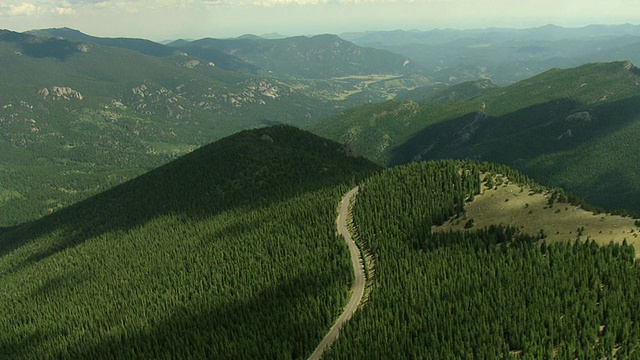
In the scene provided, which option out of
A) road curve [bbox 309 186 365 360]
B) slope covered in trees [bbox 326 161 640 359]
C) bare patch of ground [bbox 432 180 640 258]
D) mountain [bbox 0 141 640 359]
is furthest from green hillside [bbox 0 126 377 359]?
bare patch of ground [bbox 432 180 640 258]

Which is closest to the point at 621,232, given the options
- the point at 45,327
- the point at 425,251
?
the point at 425,251

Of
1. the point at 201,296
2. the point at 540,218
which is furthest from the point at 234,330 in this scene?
the point at 540,218

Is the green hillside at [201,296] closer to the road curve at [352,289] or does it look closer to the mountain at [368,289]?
the mountain at [368,289]

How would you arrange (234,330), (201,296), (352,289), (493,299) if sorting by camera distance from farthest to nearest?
(201,296)
(352,289)
(234,330)
(493,299)

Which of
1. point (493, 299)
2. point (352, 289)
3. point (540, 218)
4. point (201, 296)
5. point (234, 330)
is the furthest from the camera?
point (201, 296)

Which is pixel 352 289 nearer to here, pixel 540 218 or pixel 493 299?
pixel 493 299

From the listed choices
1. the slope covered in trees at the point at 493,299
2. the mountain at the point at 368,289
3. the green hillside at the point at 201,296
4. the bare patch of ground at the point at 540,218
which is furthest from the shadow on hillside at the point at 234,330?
the bare patch of ground at the point at 540,218

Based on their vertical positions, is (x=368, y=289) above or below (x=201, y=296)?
above
